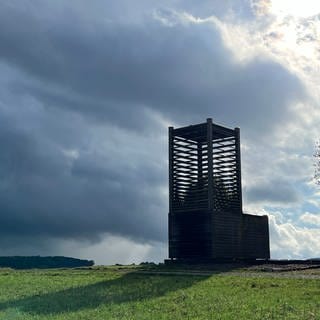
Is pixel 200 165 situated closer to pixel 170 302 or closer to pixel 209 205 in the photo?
pixel 209 205

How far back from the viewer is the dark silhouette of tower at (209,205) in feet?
303

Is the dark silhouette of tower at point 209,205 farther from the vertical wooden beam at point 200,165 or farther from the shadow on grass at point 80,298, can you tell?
the shadow on grass at point 80,298

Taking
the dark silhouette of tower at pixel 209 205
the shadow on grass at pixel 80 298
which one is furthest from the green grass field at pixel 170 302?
the dark silhouette of tower at pixel 209 205

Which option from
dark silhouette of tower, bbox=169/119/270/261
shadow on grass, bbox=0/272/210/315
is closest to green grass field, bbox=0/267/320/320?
shadow on grass, bbox=0/272/210/315

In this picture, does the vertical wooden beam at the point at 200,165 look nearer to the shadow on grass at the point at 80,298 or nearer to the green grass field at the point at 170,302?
the green grass field at the point at 170,302

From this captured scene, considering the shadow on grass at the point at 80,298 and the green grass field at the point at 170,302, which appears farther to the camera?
the shadow on grass at the point at 80,298

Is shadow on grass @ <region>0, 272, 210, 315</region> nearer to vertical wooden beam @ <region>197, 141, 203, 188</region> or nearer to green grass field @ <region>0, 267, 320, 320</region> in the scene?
green grass field @ <region>0, 267, 320, 320</region>

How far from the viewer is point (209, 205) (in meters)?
92.6

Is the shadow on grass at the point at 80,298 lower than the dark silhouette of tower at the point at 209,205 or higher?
lower

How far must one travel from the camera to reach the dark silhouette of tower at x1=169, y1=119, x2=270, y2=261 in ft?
303

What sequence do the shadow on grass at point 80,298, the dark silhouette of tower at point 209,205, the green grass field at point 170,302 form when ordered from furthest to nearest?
the dark silhouette of tower at point 209,205 < the shadow on grass at point 80,298 < the green grass field at point 170,302

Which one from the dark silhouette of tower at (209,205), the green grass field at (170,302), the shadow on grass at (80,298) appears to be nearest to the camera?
the green grass field at (170,302)

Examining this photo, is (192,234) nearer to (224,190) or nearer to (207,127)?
(224,190)

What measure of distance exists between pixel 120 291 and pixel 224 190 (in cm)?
6749
